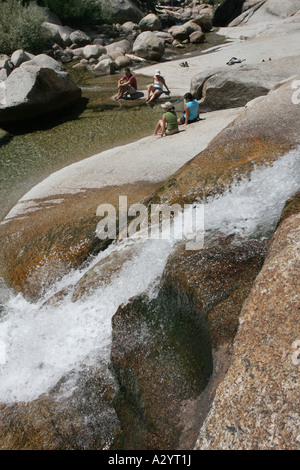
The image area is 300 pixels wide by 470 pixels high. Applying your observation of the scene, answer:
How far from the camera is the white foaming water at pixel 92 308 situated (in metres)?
4.65

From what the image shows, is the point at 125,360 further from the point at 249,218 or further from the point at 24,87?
the point at 24,87

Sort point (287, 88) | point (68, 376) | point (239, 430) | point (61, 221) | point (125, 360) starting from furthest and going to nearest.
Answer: point (287, 88) → point (61, 221) → point (68, 376) → point (125, 360) → point (239, 430)

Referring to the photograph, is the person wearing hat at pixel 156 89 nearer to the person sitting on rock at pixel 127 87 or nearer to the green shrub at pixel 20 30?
the person sitting on rock at pixel 127 87

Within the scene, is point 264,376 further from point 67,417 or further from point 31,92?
point 31,92

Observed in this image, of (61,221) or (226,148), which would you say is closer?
(226,148)

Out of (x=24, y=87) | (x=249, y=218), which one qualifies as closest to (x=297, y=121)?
(x=249, y=218)

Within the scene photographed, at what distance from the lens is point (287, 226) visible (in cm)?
370

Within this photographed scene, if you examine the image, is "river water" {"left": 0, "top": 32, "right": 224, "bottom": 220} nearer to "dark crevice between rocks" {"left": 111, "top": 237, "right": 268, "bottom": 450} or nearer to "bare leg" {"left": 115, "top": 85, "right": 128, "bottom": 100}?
"bare leg" {"left": 115, "top": 85, "right": 128, "bottom": 100}

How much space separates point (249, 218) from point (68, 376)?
124 inches

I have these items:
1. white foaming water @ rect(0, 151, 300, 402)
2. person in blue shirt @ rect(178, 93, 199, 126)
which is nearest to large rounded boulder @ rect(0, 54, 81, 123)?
person in blue shirt @ rect(178, 93, 199, 126)

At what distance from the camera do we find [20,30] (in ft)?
69.1

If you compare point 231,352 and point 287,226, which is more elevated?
point 287,226

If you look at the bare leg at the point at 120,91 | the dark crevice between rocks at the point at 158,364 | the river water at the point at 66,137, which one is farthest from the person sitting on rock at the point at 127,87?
the dark crevice between rocks at the point at 158,364

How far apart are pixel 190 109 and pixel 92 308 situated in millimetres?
7226
